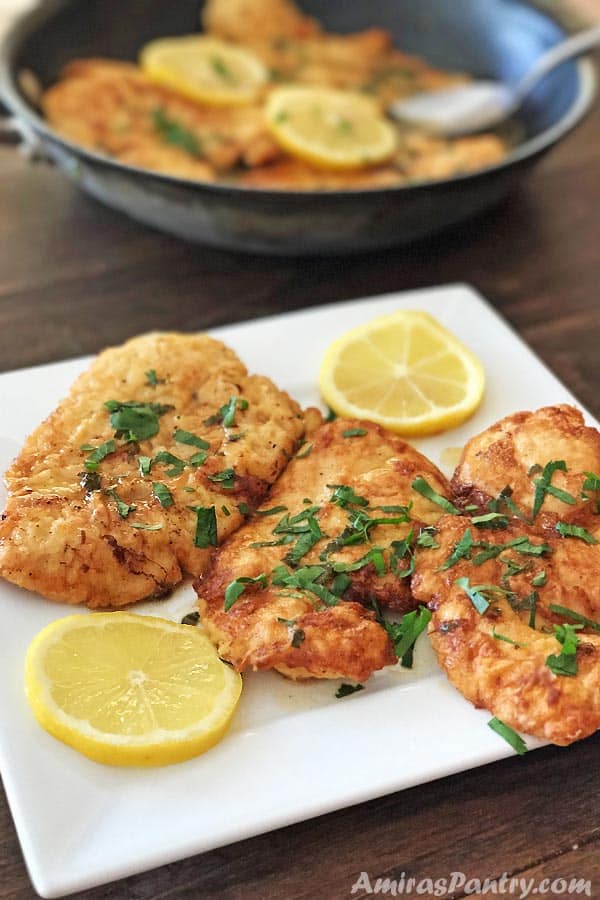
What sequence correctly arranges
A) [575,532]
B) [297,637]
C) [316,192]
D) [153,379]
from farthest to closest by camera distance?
[316,192] → [153,379] → [575,532] → [297,637]

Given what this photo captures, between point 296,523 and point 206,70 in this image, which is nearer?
point 296,523

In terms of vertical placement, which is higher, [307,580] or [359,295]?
[307,580]

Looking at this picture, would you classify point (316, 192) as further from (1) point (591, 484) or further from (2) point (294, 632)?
(2) point (294, 632)

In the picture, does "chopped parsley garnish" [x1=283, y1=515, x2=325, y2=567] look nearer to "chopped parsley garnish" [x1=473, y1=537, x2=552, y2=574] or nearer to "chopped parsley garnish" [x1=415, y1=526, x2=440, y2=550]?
"chopped parsley garnish" [x1=415, y1=526, x2=440, y2=550]

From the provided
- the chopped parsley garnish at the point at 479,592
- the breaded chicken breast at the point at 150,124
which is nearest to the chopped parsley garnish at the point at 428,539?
the chopped parsley garnish at the point at 479,592

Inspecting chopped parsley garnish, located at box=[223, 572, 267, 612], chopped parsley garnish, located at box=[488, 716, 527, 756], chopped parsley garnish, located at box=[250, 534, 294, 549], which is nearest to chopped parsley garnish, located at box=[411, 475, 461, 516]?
chopped parsley garnish, located at box=[250, 534, 294, 549]

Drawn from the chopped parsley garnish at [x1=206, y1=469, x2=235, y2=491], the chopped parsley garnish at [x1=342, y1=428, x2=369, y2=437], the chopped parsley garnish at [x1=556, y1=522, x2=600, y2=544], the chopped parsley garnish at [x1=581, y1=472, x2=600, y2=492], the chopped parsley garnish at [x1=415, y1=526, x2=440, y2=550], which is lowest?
the chopped parsley garnish at [x1=206, y1=469, x2=235, y2=491]

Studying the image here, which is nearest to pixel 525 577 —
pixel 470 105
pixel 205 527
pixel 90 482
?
pixel 205 527
